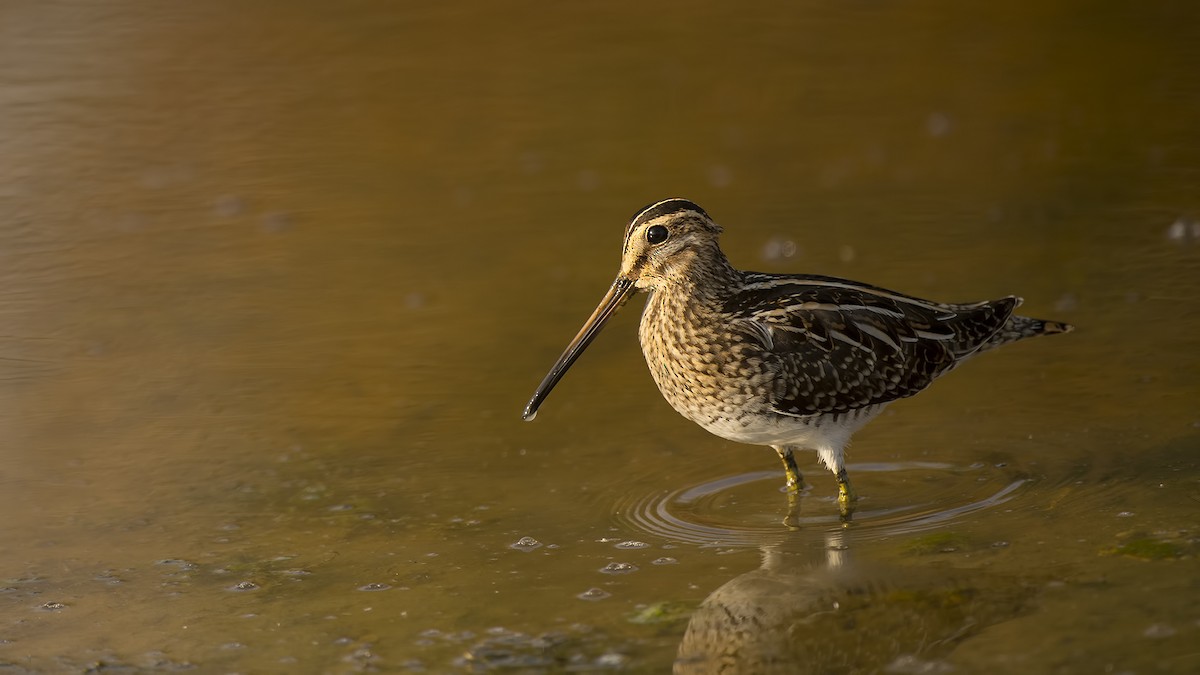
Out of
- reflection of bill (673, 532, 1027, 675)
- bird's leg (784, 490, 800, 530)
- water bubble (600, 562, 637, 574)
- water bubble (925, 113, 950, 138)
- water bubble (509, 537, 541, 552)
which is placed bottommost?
reflection of bill (673, 532, 1027, 675)

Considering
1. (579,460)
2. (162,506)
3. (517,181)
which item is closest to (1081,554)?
(579,460)

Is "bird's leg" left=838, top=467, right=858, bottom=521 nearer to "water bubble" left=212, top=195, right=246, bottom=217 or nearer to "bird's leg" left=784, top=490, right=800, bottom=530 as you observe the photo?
"bird's leg" left=784, top=490, right=800, bottom=530

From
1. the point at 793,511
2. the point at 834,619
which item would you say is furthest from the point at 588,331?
the point at 834,619

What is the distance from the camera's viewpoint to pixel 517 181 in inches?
421

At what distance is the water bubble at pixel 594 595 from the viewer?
225 inches

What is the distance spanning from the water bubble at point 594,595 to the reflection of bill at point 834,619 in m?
0.35

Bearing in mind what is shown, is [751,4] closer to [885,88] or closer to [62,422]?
[885,88]

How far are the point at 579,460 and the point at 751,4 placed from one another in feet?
25.7

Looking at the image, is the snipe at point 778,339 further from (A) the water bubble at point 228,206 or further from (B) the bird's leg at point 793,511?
(A) the water bubble at point 228,206

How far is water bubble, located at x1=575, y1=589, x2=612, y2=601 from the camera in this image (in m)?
5.70

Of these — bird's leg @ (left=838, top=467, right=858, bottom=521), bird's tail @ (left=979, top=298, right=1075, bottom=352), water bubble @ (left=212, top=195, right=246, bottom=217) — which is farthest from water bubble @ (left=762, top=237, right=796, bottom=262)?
water bubble @ (left=212, top=195, right=246, bottom=217)

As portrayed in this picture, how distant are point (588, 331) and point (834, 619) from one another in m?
1.96

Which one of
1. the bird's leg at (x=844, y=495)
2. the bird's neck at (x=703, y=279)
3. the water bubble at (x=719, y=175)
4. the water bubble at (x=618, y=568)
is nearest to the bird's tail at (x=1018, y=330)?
the bird's leg at (x=844, y=495)

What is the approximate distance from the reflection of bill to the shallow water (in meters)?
0.02
